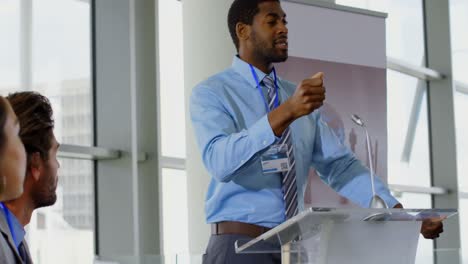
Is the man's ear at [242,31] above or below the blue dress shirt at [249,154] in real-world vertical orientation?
above

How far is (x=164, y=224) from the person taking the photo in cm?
788

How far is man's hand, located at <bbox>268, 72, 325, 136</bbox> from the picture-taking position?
3318 millimetres

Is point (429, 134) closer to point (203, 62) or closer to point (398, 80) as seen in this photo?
point (398, 80)

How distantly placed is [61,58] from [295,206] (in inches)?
138

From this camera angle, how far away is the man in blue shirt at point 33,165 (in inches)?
89.5

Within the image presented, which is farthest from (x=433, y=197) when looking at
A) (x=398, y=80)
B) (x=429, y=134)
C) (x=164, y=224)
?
(x=164, y=224)

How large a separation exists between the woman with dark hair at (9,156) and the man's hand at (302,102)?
2.28m

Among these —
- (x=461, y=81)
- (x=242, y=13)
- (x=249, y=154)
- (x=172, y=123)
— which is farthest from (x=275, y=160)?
(x=461, y=81)

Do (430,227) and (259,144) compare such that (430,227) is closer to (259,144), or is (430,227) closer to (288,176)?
(259,144)

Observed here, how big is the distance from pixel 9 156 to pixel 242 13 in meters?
3.84

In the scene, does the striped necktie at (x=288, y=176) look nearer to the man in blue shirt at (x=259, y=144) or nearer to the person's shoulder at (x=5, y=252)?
the man in blue shirt at (x=259, y=144)

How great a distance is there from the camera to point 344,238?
255 centimetres

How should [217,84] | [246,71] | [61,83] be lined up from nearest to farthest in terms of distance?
[217,84] → [246,71] → [61,83]

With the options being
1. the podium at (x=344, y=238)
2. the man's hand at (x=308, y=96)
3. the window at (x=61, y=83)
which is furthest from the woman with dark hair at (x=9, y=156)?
the window at (x=61, y=83)
